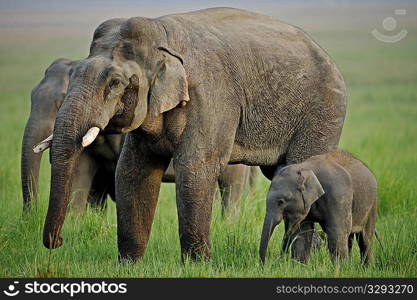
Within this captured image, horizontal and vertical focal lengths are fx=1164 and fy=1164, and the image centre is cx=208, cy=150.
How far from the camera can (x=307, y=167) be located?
801 cm

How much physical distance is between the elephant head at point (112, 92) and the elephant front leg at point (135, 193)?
26.3 inches

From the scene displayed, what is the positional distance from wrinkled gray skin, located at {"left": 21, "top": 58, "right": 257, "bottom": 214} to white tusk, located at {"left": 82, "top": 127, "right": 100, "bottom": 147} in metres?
2.87

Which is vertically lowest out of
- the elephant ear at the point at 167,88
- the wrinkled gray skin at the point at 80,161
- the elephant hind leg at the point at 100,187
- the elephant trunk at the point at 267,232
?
the elephant hind leg at the point at 100,187

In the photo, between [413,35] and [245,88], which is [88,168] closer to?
[245,88]

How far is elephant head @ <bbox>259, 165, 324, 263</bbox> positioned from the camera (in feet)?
25.3

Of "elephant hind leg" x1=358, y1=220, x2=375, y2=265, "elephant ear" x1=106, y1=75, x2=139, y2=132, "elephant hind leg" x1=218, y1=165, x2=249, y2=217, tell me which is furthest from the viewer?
"elephant hind leg" x1=218, y1=165, x2=249, y2=217

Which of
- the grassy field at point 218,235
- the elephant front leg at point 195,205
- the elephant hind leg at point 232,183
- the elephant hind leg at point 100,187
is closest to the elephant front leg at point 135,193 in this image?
the grassy field at point 218,235

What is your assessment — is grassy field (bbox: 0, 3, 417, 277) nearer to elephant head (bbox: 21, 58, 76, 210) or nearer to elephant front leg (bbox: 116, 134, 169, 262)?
elephant front leg (bbox: 116, 134, 169, 262)

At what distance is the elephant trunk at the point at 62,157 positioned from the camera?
711cm

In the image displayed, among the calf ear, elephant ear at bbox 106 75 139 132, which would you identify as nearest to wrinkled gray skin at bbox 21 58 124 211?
elephant ear at bbox 106 75 139 132

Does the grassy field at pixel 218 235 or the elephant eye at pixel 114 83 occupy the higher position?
the elephant eye at pixel 114 83

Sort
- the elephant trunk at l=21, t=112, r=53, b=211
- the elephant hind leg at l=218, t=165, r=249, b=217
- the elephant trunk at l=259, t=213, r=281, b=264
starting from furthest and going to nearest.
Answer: the elephant hind leg at l=218, t=165, r=249, b=217 < the elephant trunk at l=21, t=112, r=53, b=211 < the elephant trunk at l=259, t=213, r=281, b=264

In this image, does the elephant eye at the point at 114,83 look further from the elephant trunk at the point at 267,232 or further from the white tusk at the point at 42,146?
→ the elephant trunk at the point at 267,232

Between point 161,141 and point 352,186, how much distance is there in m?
1.39
